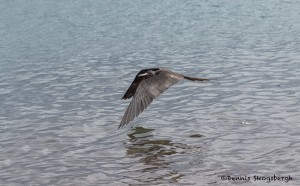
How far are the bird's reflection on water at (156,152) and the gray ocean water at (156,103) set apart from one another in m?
0.02

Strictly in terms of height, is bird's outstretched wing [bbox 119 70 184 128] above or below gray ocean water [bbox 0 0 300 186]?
above

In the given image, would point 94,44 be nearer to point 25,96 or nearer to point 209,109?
point 25,96

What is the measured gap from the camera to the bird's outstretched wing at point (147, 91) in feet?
35.9

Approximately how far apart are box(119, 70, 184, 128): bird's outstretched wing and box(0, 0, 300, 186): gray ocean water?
2.30 feet

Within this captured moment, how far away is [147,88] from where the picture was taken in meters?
11.2

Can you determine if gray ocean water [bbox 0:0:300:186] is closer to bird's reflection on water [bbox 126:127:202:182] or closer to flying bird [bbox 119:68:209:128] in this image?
bird's reflection on water [bbox 126:127:202:182]

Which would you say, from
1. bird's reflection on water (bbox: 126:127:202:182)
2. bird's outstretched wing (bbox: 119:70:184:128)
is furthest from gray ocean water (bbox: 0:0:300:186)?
bird's outstretched wing (bbox: 119:70:184:128)

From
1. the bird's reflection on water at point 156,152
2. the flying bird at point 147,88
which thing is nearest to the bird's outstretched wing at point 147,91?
the flying bird at point 147,88

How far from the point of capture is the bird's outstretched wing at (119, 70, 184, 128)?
35.9ft

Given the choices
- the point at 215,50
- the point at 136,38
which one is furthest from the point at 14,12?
the point at 215,50

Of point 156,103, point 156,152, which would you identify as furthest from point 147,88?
point 156,103

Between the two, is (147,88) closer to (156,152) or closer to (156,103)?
(156,152)

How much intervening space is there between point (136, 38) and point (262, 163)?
15108 millimetres

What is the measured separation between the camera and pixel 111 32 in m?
26.0
